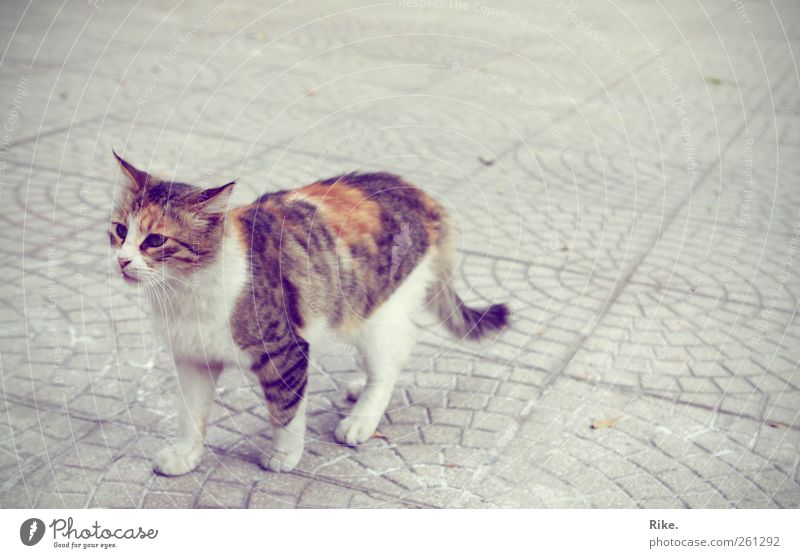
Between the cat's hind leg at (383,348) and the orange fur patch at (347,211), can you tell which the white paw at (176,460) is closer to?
the cat's hind leg at (383,348)

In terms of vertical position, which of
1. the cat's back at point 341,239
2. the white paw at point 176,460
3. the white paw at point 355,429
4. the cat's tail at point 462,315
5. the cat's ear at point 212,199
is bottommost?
the white paw at point 176,460

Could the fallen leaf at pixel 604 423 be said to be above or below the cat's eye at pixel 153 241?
below

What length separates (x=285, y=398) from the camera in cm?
323

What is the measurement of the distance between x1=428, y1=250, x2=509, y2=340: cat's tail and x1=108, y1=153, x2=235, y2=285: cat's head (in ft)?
4.10

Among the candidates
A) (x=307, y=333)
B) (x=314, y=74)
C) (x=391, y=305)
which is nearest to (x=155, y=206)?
(x=307, y=333)

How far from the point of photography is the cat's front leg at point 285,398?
3164mm

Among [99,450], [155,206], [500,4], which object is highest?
[500,4]

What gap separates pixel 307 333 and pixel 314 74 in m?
5.97

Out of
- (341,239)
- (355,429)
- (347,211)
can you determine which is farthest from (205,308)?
(355,429)

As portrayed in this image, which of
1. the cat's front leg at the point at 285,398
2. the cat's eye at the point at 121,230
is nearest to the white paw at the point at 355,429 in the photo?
the cat's front leg at the point at 285,398

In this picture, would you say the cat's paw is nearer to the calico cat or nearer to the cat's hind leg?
the calico cat

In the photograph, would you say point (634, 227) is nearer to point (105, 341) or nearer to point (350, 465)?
point (350, 465)
